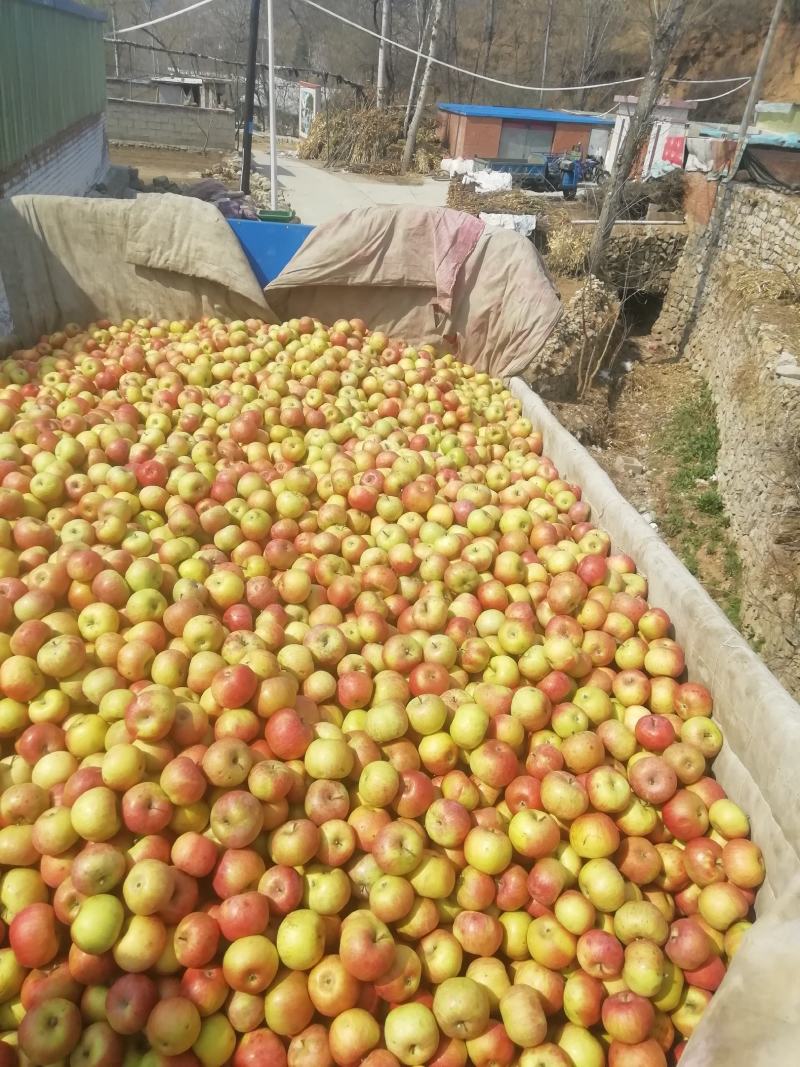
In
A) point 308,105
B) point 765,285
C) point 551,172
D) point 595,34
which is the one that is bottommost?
point 765,285

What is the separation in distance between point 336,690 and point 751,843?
180 cm

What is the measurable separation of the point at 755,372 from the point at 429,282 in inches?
221

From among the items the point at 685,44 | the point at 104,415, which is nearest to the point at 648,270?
the point at 104,415

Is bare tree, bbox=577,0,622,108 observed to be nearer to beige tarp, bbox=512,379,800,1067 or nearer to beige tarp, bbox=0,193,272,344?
beige tarp, bbox=0,193,272,344

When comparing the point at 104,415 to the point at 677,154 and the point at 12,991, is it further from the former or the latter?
the point at 677,154

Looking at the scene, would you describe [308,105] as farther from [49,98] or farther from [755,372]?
[755,372]

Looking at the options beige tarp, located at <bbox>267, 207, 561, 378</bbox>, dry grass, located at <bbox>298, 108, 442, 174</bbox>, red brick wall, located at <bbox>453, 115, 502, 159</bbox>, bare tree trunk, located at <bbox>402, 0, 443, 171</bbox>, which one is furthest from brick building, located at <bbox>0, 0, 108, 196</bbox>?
red brick wall, located at <bbox>453, 115, 502, 159</bbox>

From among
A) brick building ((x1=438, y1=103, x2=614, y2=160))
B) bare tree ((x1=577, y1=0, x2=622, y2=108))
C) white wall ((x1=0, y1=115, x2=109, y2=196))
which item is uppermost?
bare tree ((x1=577, y1=0, x2=622, y2=108))

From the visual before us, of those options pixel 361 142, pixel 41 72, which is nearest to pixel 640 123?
pixel 41 72

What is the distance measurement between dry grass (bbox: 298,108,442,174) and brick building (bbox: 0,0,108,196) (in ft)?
40.5

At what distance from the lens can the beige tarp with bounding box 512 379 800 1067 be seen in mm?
1775

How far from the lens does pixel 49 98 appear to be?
11.9 meters

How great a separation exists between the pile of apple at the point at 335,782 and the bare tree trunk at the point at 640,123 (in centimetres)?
1109

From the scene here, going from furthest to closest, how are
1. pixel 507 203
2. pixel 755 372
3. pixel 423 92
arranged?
1. pixel 423 92
2. pixel 507 203
3. pixel 755 372
